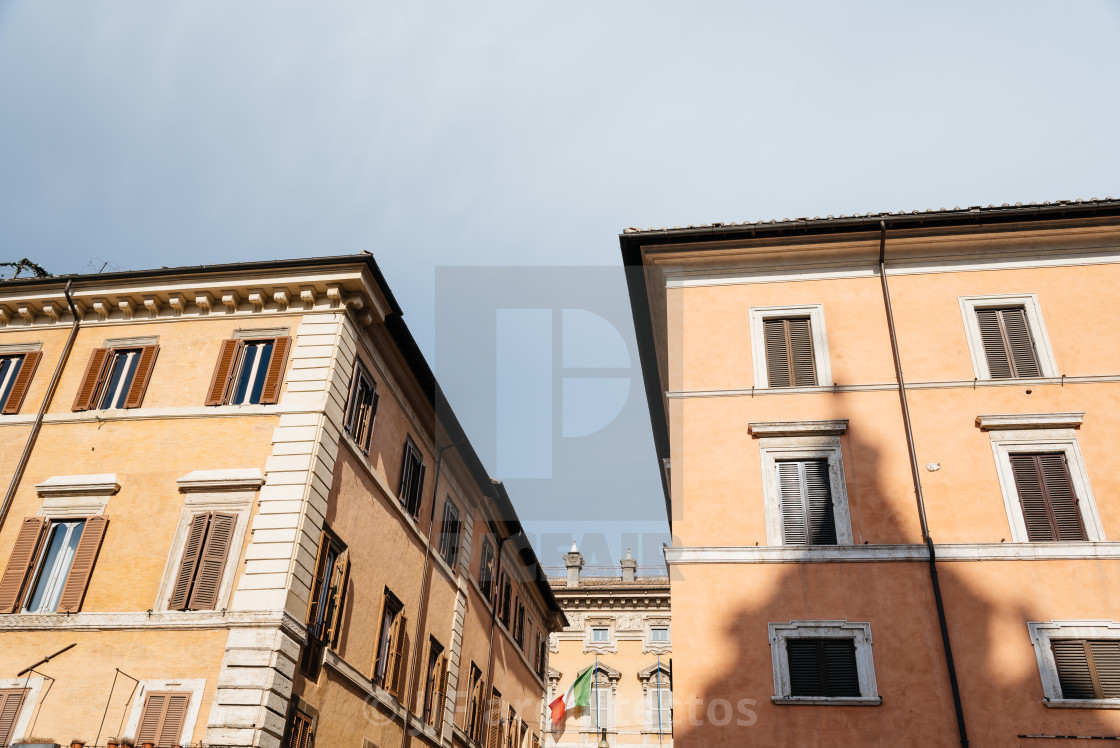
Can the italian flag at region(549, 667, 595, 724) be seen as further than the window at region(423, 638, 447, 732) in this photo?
Yes

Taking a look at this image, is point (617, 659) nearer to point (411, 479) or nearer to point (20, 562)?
point (411, 479)

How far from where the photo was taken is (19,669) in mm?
14570

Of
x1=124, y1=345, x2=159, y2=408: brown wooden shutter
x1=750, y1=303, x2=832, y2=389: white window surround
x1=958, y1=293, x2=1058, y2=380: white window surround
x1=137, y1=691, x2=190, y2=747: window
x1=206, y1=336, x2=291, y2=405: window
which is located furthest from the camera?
x1=750, y1=303, x2=832, y2=389: white window surround

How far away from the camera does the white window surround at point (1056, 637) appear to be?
45.7 feet

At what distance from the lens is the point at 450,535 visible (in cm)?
2434

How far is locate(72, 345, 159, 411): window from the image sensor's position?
17656mm

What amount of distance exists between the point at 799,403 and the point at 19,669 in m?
14.8

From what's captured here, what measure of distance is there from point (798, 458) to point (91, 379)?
14370 mm

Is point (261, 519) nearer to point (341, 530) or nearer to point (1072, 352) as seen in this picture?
point (341, 530)

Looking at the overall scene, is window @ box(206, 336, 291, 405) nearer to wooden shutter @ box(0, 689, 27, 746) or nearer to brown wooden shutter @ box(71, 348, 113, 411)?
brown wooden shutter @ box(71, 348, 113, 411)

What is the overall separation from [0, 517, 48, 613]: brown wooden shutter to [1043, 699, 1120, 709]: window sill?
17433 millimetres

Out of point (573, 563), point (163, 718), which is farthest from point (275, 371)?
point (573, 563)

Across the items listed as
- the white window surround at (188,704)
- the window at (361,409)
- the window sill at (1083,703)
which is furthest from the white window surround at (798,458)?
the white window surround at (188,704)

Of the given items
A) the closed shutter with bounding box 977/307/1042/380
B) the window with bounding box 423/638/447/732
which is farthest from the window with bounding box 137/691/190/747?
the closed shutter with bounding box 977/307/1042/380
